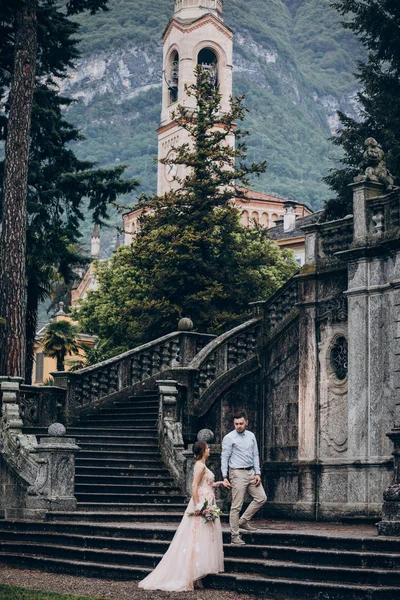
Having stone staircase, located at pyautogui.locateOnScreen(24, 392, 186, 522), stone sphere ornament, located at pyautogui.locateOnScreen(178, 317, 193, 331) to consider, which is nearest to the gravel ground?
stone staircase, located at pyautogui.locateOnScreen(24, 392, 186, 522)

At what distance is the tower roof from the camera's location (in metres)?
106

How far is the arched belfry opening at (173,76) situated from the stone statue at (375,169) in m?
81.7

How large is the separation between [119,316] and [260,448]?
1232 centimetres

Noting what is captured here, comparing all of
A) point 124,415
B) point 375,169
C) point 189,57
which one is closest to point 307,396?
point 375,169

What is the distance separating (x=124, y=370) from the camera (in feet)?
94.7

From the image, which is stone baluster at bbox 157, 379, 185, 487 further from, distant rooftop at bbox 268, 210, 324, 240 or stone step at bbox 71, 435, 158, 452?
distant rooftop at bbox 268, 210, 324, 240

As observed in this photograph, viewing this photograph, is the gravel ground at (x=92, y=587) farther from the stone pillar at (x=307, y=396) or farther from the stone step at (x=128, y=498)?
the stone pillar at (x=307, y=396)

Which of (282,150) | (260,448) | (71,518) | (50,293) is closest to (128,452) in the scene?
(260,448)

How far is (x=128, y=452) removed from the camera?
2520 cm

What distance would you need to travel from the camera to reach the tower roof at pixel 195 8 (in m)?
106

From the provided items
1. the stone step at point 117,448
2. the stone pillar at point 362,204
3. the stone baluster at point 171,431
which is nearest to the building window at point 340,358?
the stone pillar at point 362,204

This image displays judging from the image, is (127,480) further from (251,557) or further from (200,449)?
(200,449)

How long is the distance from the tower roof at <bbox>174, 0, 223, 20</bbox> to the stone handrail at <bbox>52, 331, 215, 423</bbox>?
7891 cm

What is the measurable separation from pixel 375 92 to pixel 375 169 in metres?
13.0
